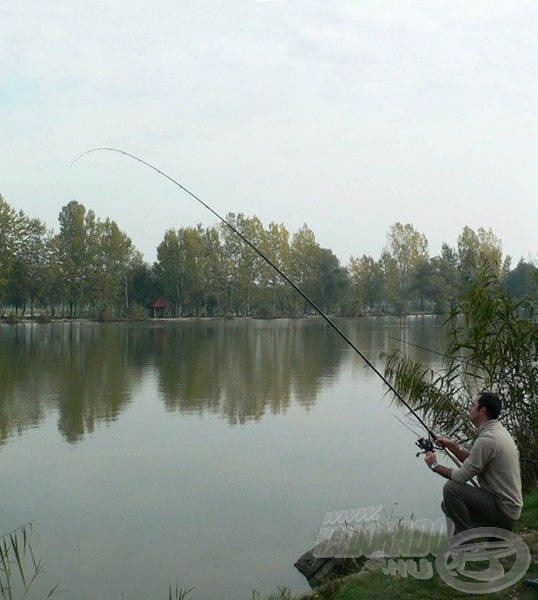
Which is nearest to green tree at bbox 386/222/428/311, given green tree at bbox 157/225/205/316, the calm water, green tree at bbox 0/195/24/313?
Answer: green tree at bbox 157/225/205/316

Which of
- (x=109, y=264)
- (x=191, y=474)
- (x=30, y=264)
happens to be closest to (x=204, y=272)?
(x=109, y=264)

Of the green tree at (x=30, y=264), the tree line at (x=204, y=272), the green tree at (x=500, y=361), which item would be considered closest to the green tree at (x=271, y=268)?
the tree line at (x=204, y=272)

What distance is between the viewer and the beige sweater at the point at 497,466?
4402mm

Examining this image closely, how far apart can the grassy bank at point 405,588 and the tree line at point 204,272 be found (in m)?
54.4

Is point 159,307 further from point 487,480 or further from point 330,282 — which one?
point 487,480

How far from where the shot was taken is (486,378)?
307 inches

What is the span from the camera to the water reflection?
1559 cm

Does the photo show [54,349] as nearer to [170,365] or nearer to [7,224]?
[170,365]

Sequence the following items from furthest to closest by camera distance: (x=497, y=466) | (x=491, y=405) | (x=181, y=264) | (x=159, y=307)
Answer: (x=159, y=307) < (x=181, y=264) < (x=491, y=405) < (x=497, y=466)

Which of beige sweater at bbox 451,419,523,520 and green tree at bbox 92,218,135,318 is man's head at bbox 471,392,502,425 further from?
green tree at bbox 92,218,135,318

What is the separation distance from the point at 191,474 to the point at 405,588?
611 cm

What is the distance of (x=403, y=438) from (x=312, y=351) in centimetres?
2031

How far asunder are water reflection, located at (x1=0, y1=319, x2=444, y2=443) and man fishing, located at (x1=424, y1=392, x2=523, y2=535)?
278 inches

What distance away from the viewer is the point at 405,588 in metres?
4.56
